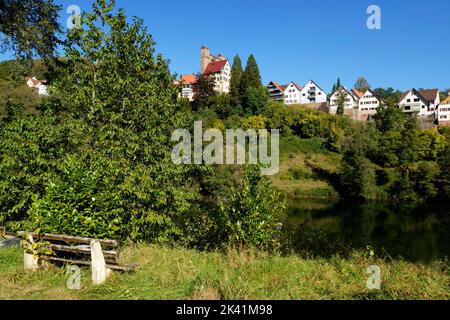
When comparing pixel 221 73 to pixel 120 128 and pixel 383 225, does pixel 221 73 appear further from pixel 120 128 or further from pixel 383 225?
pixel 120 128

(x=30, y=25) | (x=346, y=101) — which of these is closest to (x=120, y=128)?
(x=30, y=25)

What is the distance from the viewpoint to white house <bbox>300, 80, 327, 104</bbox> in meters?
109

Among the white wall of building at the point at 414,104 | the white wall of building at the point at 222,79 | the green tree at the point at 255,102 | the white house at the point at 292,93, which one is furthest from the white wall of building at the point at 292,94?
the green tree at the point at 255,102

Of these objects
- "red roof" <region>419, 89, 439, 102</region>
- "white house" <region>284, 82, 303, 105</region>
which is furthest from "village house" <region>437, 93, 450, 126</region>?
"white house" <region>284, 82, 303, 105</region>

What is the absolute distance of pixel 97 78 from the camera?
12828 millimetres

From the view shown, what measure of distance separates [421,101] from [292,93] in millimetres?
34127

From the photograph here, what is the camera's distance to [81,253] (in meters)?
7.01

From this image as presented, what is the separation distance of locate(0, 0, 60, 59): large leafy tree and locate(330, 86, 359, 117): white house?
257 feet

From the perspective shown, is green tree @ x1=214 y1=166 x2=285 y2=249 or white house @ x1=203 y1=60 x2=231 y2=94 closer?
green tree @ x1=214 y1=166 x2=285 y2=249

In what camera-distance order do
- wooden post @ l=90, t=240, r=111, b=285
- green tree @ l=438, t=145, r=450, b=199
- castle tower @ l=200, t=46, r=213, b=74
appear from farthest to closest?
castle tower @ l=200, t=46, r=213, b=74 < green tree @ l=438, t=145, r=450, b=199 < wooden post @ l=90, t=240, r=111, b=285

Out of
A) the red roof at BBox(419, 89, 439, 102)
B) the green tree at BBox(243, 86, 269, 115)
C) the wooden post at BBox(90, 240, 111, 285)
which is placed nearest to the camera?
the wooden post at BBox(90, 240, 111, 285)

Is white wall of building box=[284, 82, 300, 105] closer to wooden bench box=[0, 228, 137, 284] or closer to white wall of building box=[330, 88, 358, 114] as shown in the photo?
white wall of building box=[330, 88, 358, 114]

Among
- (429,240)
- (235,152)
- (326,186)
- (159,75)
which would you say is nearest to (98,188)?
(159,75)

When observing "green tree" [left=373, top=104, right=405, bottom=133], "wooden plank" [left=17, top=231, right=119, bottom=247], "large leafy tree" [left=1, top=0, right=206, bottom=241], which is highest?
"green tree" [left=373, top=104, right=405, bottom=133]
